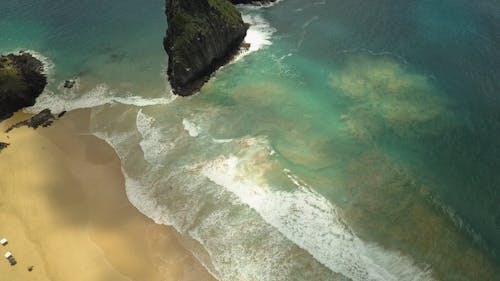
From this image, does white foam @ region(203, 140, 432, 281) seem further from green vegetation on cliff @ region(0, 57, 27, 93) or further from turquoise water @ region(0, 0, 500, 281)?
green vegetation on cliff @ region(0, 57, 27, 93)

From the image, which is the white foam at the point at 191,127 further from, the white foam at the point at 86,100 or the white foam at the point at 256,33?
the white foam at the point at 256,33

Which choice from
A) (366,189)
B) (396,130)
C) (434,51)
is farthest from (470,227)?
(434,51)

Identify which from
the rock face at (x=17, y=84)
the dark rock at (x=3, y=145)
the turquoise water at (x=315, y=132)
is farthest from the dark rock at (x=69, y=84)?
the dark rock at (x=3, y=145)

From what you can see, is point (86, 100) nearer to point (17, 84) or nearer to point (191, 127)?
point (17, 84)

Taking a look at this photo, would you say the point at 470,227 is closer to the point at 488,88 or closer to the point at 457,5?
the point at 488,88

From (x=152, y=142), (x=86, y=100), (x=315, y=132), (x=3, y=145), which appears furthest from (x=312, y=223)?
(x=3, y=145)

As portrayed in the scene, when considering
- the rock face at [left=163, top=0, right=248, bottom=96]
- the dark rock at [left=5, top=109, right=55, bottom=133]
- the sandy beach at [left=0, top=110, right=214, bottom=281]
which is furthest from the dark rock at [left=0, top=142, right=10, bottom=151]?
the rock face at [left=163, top=0, right=248, bottom=96]
